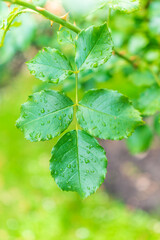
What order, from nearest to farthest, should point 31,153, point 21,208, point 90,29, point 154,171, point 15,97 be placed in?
point 90,29 < point 21,208 < point 154,171 < point 31,153 < point 15,97

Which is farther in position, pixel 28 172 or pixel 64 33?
pixel 28 172

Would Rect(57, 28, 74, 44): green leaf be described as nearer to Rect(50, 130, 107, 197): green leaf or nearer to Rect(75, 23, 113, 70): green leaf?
A: Rect(75, 23, 113, 70): green leaf

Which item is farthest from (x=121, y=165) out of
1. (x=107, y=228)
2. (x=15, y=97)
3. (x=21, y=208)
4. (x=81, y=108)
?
(x=81, y=108)

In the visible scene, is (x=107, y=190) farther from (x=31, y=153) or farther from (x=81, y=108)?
(x=81, y=108)

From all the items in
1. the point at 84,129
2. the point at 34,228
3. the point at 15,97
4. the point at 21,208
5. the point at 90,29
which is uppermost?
the point at 15,97

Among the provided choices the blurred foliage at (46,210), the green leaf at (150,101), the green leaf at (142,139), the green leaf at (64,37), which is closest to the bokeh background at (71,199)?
the blurred foliage at (46,210)

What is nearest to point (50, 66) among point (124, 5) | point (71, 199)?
point (124, 5)
